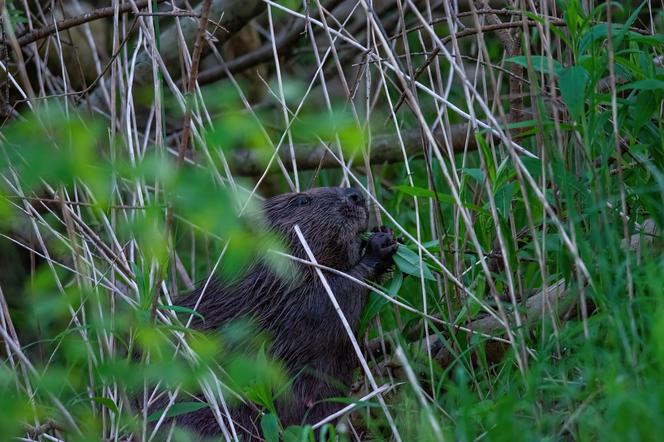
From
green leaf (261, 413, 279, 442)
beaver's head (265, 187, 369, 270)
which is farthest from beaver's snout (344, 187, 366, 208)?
green leaf (261, 413, 279, 442)

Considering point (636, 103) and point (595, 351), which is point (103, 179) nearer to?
point (595, 351)

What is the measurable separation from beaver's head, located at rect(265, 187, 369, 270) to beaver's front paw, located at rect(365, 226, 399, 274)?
8.4 inches

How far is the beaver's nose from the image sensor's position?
11.2ft

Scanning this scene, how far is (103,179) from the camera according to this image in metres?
1.65

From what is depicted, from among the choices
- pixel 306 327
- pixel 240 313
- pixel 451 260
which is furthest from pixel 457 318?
pixel 240 313

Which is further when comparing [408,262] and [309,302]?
[309,302]

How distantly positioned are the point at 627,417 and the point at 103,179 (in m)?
1.05

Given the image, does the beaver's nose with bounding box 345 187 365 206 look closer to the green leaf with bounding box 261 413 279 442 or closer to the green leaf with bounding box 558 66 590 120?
the green leaf with bounding box 261 413 279 442

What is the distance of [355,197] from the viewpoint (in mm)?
3430

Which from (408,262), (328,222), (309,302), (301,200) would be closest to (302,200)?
(301,200)

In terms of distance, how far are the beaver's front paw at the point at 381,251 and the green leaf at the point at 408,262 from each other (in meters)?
0.03

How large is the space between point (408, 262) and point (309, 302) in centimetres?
40

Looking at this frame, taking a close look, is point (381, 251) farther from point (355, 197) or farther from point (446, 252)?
point (355, 197)

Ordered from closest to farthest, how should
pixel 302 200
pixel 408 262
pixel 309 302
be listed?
1. pixel 408 262
2. pixel 309 302
3. pixel 302 200
